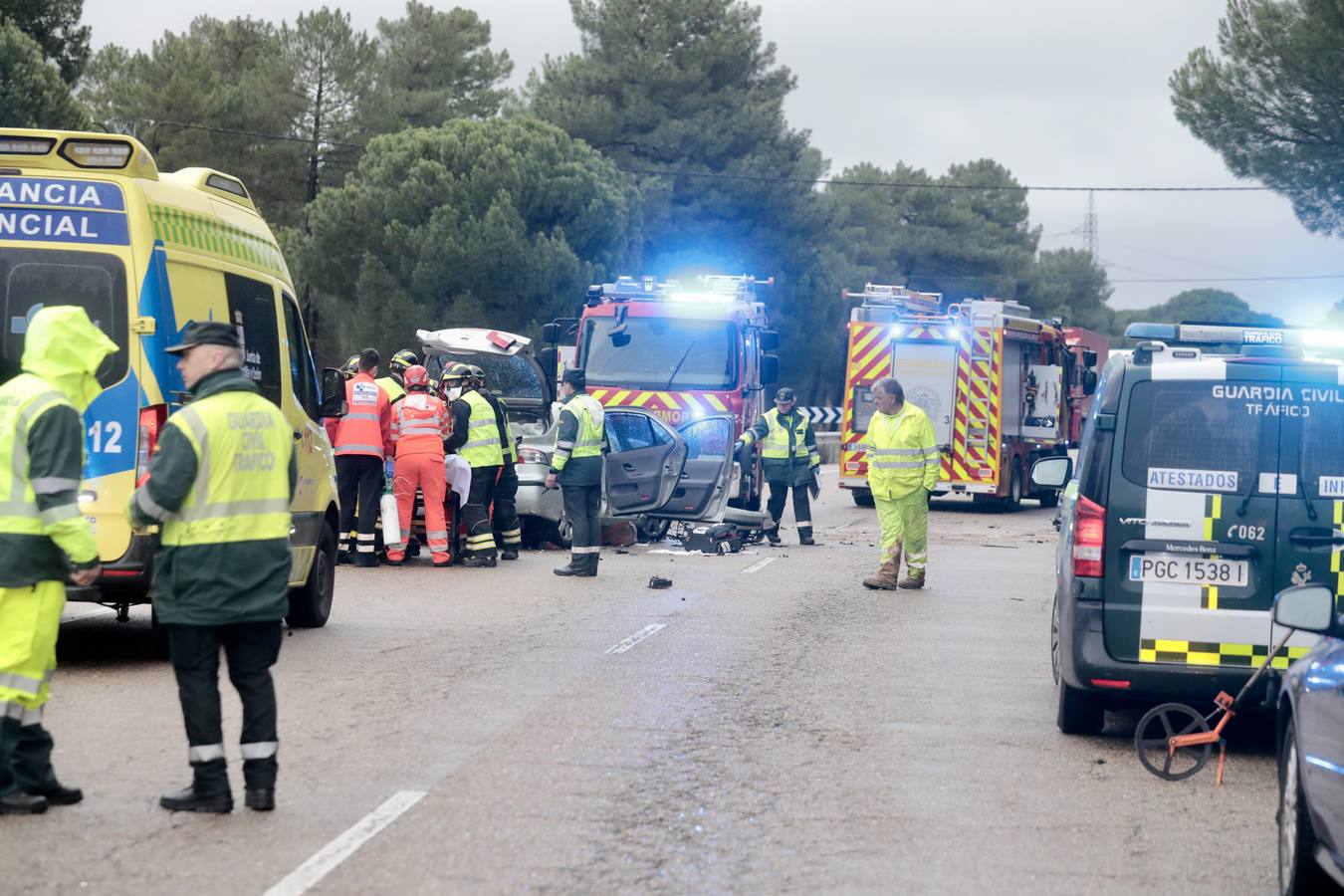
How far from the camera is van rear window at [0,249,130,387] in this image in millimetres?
9453

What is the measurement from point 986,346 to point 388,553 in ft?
44.2

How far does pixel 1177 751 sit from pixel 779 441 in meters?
12.6

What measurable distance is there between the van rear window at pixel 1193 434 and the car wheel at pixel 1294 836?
261 cm

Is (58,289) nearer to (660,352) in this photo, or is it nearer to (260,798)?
(260,798)

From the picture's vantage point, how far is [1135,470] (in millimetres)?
8148

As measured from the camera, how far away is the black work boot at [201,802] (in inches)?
255

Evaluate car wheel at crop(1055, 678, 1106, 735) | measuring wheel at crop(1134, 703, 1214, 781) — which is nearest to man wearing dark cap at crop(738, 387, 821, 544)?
car wheel at crop(1055, 678, 1106, 735)

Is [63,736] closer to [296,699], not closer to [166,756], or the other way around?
[166,756]

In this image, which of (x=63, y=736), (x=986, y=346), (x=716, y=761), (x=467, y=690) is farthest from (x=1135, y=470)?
(x=986, y=346)

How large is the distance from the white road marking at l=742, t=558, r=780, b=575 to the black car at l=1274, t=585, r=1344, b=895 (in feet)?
37.5

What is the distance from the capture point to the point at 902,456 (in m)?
15.4

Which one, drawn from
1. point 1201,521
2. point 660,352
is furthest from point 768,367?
point 1201,521

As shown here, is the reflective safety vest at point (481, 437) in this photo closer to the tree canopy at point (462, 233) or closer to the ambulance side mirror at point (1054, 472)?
the ambulance side mirror at point (1054, 472)

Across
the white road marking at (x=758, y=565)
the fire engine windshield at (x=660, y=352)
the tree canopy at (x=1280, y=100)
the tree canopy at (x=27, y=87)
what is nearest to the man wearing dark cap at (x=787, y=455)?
the white road marking at (x=758, y=565)
